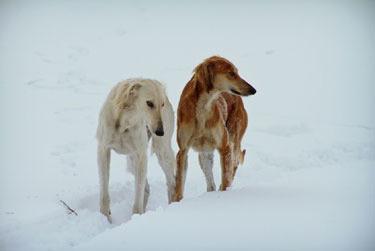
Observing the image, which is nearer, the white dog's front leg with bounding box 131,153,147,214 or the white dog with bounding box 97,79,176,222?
the white dog with bounding box 97,79,176,222

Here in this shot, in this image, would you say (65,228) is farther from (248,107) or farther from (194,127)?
(248,107)

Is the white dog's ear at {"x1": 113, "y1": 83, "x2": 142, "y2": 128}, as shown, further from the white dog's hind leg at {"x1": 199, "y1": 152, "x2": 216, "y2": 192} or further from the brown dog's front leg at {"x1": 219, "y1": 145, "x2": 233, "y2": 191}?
the white dog's hind leg at {"x1": 199, "y1": 152, "x2": 216, "y2": 192}

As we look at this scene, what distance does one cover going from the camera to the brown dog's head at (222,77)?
474 cm

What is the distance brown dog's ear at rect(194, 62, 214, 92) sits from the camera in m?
4.77

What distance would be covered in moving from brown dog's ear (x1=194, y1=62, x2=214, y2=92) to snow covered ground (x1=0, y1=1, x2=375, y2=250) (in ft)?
3.73

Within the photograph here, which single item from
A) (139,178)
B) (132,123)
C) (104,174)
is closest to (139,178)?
(139,178)

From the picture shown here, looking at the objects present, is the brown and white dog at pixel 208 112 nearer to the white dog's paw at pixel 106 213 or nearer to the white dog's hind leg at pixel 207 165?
the white dog's hind leg at pixel 207 165

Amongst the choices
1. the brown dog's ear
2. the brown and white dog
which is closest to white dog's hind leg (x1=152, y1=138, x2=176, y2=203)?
the brown and white dog

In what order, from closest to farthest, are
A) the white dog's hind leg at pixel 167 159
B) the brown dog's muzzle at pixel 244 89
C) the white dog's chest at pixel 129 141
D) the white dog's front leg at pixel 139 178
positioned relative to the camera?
1. the brown dog's muzzle at pixel 244 89
2. the white dog's chest at pixel 129 141
3. the white dog's front leg at pixel 139 178
4. the white dog's hind leg at pixel 167 159

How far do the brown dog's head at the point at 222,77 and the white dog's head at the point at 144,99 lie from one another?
503 millimetres

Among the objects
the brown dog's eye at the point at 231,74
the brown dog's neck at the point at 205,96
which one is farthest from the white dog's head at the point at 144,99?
the brown dog's eye at the point at 231,74

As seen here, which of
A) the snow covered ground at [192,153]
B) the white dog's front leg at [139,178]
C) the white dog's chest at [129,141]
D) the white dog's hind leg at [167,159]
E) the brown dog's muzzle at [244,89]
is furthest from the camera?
the white dog's hind leg at [167,159]

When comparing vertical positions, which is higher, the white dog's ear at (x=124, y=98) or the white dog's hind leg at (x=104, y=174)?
the white dog's ear at (x=124, y=98)

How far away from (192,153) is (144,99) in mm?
3417
